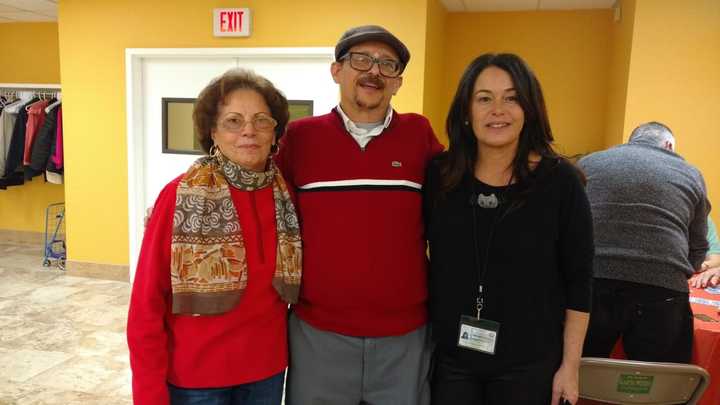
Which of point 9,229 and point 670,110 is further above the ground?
point 670,110

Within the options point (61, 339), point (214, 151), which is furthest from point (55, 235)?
point (214, 151)

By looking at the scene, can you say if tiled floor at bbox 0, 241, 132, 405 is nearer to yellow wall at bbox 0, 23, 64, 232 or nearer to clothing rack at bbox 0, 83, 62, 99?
yellow wall at bbox 0, 23, 64, 232

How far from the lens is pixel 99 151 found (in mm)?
4859

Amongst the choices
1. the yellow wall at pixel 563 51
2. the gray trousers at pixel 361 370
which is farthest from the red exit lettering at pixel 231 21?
the gray trousers at pixel 361 370

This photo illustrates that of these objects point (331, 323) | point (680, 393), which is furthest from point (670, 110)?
point (331, 323)

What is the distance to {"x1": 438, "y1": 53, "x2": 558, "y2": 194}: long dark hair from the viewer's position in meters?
1.46

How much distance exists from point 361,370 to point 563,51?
4389 millimetres

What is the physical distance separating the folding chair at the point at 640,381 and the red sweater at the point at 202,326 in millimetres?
912

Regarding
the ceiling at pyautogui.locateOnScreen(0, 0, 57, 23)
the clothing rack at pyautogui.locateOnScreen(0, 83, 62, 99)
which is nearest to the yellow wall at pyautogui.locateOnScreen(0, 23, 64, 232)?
the ceiling at pyautogui.locateOnScreen(0, 0, 57, 23)

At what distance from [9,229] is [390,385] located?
6.56 meters

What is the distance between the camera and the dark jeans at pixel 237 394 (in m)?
1.45

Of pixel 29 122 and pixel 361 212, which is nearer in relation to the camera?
pixel 361 212

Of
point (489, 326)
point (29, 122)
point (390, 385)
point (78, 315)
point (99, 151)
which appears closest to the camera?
point (489, 326)

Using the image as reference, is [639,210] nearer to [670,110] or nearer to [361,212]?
[361,212]
